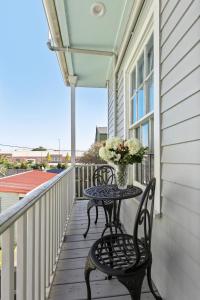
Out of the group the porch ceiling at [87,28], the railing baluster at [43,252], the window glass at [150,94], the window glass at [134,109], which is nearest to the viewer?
the railing baluster at [43,252]

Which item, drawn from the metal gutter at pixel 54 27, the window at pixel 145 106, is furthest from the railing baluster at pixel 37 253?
the metal gutter at pixel 54 27

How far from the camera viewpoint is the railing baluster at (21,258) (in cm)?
101

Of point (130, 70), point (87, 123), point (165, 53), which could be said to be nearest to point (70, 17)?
point (130, 70)

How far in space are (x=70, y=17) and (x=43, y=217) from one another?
2.52 meters

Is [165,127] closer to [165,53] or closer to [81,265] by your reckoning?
[165,53]

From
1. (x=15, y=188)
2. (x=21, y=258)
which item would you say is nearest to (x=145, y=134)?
(x=21, y=258)

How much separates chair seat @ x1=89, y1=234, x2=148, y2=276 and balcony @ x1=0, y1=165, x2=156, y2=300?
37 cm

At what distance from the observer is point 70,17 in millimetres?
2807

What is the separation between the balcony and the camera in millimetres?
844

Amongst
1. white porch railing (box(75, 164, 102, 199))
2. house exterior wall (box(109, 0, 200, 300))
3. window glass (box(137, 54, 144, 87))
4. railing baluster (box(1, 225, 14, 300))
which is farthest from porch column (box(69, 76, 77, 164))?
railing baluster (box(1, 225, 14, 300))

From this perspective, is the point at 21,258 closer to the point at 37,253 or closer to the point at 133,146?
the point at 37,253

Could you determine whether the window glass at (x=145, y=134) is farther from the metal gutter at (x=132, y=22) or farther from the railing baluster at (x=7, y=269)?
the railing baluster at (x=7, y=269)

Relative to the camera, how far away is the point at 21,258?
3.36ft

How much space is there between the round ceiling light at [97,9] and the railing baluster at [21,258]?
253 centimetres
